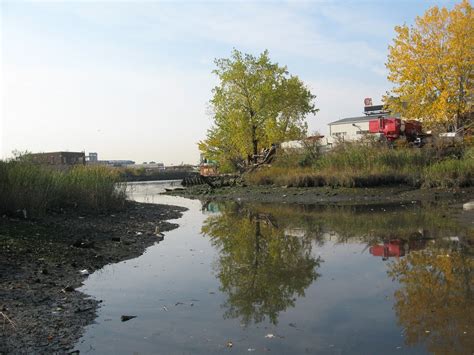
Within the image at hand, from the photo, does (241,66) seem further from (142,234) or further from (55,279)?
(55,279)

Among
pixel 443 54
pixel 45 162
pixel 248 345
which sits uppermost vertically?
pixel 443 54

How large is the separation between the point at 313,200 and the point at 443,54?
13.1 meters

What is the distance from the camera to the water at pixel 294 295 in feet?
15.3

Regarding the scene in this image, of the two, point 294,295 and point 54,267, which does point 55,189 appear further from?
point 294,295

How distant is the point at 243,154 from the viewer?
37656 millimetres

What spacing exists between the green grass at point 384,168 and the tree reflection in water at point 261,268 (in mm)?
11255

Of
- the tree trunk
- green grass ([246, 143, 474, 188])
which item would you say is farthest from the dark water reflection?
the tree trunk

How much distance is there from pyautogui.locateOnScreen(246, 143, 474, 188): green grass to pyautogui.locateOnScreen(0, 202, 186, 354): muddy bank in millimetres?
12336

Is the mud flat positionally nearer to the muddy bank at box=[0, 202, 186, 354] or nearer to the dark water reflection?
the dark water reflection

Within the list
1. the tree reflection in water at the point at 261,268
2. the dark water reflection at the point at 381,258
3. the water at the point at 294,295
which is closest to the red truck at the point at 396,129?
the dark water reflection at the point at 381,258

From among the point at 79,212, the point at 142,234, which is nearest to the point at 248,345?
the point at 142,234

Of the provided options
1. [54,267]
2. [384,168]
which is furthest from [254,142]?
[54,267]

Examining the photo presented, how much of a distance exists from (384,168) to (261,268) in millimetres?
17346

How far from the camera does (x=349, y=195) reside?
72.5 feet
